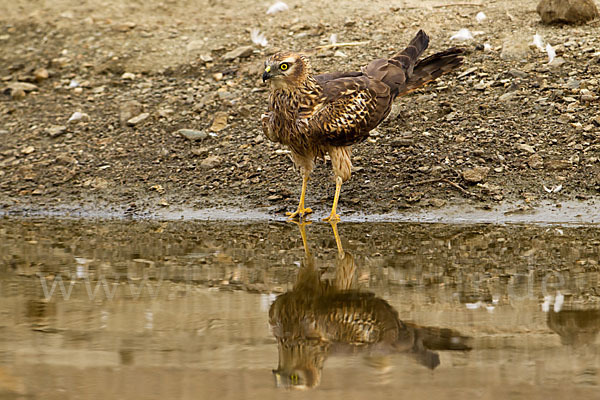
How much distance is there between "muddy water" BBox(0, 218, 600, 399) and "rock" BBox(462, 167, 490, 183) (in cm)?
99

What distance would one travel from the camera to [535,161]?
7.54 m

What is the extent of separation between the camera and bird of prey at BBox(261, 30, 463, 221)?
6805 mm

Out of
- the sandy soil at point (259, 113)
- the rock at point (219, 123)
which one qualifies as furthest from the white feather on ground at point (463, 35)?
the rock at point (219, 123)

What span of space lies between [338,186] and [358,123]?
2.14 feet

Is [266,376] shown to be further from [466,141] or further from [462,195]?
[466,141]

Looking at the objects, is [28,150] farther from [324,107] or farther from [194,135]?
[324,107]

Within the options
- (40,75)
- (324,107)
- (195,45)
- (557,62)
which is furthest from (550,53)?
(40,75)

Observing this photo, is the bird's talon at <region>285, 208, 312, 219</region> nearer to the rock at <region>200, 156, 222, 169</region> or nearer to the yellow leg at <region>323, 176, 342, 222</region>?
the yellow leg at <region>323, 176, 342, 222</region>

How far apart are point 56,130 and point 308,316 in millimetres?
6060

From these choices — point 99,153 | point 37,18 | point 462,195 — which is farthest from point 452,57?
point 37,18

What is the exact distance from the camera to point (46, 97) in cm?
992

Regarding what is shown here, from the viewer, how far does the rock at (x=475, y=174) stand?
24.3ft

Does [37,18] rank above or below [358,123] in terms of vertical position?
above

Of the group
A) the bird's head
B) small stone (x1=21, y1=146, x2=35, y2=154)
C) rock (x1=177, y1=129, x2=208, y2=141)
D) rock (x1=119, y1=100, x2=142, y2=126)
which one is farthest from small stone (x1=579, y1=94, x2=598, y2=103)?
small stone (x1=21, y1=146, x2=35, y2=154)
